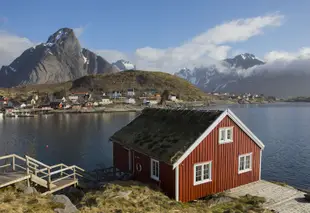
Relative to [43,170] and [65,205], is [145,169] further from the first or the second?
[65,205]

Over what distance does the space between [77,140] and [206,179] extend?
43.4 metres

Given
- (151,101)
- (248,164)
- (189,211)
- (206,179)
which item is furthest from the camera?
(151,101)

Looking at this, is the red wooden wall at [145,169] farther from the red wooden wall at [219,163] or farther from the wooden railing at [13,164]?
the wooden railing at [13,164]

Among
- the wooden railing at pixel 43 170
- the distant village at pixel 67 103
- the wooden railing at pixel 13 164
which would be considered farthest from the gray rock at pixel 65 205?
the distant village at pixel 67 103

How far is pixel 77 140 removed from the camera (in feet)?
188

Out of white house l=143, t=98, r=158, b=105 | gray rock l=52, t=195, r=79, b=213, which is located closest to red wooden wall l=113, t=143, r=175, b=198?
gray rock l=52, t=195, r=79, b=213

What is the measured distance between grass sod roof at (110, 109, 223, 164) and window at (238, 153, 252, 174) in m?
4.43

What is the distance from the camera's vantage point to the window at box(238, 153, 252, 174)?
68.1 feet

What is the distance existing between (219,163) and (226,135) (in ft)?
6.84

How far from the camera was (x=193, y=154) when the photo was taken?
17.9 meters

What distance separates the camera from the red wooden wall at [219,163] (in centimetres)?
1772

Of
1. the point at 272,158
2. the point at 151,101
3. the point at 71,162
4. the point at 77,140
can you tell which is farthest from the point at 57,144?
the point at 151,101

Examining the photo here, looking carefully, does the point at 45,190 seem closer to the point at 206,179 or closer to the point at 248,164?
the point at 206,179

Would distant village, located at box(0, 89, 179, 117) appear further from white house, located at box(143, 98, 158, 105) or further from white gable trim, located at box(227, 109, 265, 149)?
white gable trim, located at box(227, 109, 265, 149)
